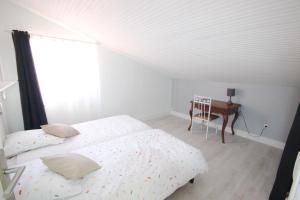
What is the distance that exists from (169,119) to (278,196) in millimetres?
2736

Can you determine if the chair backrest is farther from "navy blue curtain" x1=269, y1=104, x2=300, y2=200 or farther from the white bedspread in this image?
"navy blue curtain" x1=269, y1=104, x2=300, y2=200

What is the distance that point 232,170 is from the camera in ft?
6.75

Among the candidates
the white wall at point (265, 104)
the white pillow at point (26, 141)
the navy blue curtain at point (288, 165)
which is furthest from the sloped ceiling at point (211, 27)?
the white pillow at point (26, 141)

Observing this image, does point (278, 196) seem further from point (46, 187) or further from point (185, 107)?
point (185, 107)

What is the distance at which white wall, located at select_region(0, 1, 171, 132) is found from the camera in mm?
2127

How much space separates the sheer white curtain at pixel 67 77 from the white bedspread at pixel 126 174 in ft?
4.61

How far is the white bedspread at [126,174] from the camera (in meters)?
1.07

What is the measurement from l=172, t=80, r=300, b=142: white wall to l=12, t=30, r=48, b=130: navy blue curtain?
3.34m

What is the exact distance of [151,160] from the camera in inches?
57.2

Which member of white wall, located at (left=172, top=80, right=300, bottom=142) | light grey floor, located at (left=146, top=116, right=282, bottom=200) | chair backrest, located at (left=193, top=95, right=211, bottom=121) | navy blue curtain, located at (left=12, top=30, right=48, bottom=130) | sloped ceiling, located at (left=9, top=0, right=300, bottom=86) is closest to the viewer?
sloped ceiling, located at (left=9, top=0, right=300, bottom=86)

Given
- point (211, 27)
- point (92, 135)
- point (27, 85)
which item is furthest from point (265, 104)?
point (27, 85)

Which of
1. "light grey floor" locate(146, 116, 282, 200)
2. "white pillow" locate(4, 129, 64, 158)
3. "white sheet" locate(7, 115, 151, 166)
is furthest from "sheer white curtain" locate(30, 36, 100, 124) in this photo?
"light grey floor" locate(146, 116, 282, 200)

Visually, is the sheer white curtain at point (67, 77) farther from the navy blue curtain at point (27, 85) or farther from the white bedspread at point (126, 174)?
the white bedspread at point (126, 174)

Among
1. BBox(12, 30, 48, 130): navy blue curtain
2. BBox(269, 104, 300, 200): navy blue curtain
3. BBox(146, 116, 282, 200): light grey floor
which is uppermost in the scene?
BBox(12, 30, 48, 130): navy blue curtain
